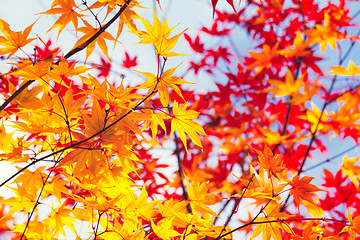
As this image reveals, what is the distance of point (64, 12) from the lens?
69cm

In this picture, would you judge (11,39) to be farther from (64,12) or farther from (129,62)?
(129,62)

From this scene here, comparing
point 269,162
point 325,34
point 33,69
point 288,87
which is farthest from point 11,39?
point 325,34

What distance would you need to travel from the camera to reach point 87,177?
0.71m

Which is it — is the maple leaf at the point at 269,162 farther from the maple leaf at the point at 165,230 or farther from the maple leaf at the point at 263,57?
Result: the maple leaf at the point at 263,57

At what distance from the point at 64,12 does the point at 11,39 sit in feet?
0.46

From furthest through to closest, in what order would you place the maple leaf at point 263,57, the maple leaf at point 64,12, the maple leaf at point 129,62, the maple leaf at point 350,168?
the maple leaf at point 129,62
the maple leaf at point 263,57
the maple leaf at point 350,168
the maple leaf at point 64,12

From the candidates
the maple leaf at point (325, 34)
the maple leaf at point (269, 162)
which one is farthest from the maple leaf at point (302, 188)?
the maple leaf at point (325, 34)

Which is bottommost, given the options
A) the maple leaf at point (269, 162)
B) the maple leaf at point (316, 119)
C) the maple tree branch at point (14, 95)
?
the maple leaf at point (269, 162)

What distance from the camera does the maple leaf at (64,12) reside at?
68cm

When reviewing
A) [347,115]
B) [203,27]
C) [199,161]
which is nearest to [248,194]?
[199,161]

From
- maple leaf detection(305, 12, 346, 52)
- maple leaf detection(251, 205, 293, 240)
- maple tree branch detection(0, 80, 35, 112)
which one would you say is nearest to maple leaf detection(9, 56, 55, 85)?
maple tree branch detection(0, 80, 35, 112)

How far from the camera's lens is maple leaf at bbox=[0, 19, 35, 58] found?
63 centimetres

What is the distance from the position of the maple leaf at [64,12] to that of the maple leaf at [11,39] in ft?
0.23

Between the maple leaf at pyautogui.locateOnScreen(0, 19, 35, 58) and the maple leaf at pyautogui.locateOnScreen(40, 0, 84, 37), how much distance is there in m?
0.07
